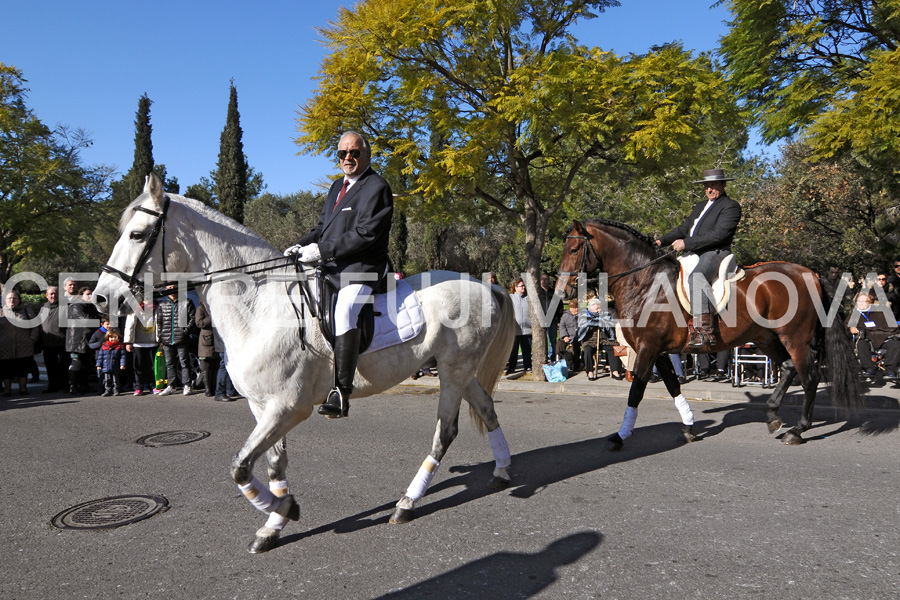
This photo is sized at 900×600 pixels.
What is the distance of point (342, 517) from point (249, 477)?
3.06ft

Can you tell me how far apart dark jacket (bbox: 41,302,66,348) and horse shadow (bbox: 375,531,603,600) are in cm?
1132

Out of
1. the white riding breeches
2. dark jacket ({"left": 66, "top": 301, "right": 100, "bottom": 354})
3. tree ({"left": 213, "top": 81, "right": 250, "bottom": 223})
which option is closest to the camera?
the white riding breeches

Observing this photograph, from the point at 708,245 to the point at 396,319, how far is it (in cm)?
391

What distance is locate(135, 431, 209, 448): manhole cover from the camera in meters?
6.87

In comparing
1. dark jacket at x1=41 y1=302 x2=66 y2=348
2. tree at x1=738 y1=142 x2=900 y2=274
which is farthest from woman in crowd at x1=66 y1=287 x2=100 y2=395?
tree at x1=738 y1=142 x2=900 y2=274

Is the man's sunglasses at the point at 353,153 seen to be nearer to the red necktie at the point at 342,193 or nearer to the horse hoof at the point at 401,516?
the red necktie at the point at 342,193

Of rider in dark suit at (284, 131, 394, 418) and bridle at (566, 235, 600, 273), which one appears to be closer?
rider in dark suit at (284, 131, 394, 418)

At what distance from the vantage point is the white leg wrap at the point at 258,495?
3752 millimetres

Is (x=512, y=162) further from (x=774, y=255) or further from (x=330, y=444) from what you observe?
(x=774, y=255)

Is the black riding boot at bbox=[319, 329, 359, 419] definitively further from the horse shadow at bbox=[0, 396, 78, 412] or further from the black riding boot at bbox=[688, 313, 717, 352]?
the horse shadow at bbox=[0, 396, 78, 412]

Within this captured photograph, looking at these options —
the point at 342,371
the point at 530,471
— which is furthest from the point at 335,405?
the point at 530,471

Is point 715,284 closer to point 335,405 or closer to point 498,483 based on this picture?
point 498,483

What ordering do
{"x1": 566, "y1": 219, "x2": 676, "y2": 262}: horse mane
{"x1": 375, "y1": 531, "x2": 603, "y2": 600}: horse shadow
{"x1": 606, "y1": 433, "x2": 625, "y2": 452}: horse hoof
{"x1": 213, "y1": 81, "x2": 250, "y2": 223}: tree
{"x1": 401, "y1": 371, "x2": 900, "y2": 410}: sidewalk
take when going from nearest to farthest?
{"x1": 375, "y1": 531, "x2": 603, "y2": 600}: horse shadow < {"x1": 606, "y1": 433, "x2": 625, "y2": 452}: horse hoof < {"x1": 566, "y1": 219, "x2": 676, "y2": 262}: horse mane < {"x1": 401, "y1": 371, "x2": 900, "y2": 410}: sidewalk < {"x1": 213, "y1": 81, "x2": 250, "y2": 223}: tree

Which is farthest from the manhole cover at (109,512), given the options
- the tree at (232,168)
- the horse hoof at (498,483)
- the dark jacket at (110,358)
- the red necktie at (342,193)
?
the tree at (232,168)
